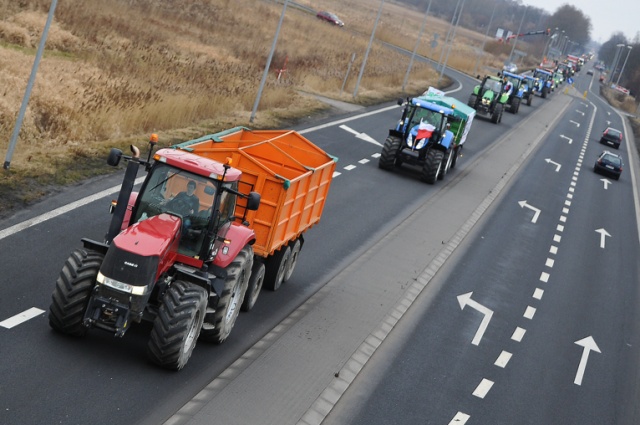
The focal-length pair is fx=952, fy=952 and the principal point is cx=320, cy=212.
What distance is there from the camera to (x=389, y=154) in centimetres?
2950

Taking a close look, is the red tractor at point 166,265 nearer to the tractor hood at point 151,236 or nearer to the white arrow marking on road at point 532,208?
the tractor hood at point 151,236

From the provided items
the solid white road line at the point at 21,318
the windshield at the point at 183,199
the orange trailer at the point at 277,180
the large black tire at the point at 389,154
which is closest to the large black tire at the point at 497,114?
the large black tire at the point at 389,154

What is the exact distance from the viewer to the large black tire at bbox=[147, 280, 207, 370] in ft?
36.4

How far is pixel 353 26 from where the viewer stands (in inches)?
4181

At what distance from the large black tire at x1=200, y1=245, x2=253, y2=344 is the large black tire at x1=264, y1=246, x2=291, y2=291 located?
1.94m

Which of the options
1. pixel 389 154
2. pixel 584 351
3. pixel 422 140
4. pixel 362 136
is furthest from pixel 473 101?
pixel 584 351

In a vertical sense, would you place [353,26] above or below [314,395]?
above

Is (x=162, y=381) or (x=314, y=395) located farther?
(x=314, y=395)

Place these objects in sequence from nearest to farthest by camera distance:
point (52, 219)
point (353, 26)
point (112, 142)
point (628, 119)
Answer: point (52, 219)
point (112, 142)
point (628, 119)
point (353, 26)

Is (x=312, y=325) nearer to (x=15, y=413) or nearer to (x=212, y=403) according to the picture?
(x=212, y=403)

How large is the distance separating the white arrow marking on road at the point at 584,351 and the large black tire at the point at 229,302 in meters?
6.02

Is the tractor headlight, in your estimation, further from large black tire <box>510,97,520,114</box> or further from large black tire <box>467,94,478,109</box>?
large black tire <box>510,97,520,114</box>

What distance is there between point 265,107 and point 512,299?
59.9ft

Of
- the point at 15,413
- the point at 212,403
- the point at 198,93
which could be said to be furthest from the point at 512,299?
the point at 198,93
